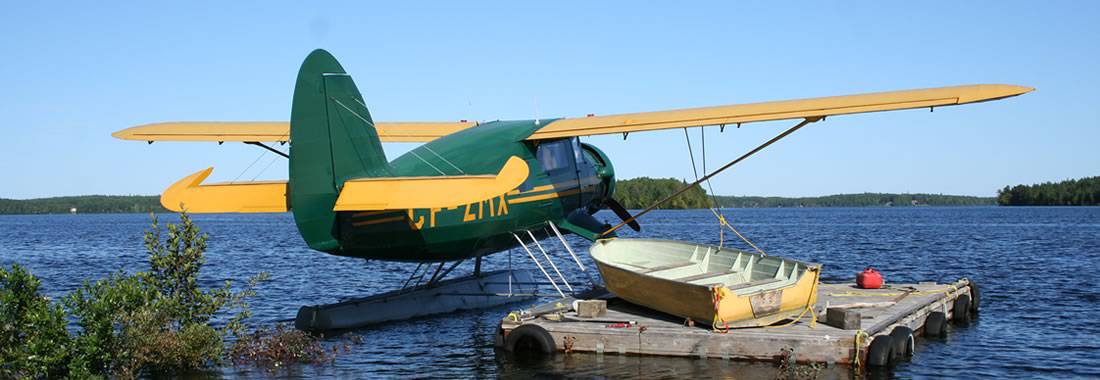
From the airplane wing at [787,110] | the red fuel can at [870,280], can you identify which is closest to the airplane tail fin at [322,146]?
the airplane wing at [787,110]

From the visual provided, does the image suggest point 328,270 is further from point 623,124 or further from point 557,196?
point 623,124

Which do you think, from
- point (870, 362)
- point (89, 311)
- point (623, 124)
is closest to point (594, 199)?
point (623, 124)

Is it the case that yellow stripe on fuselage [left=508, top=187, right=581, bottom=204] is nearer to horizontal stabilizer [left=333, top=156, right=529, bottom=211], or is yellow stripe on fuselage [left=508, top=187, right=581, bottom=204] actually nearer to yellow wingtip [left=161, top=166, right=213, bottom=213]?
horizontal stabilizer [left=333, top=156, right=529, bottom=211]

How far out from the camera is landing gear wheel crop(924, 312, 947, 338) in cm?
1512

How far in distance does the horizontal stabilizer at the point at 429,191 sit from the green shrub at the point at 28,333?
11.2ft

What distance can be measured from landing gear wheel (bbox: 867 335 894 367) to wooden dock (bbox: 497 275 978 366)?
5 centimetres

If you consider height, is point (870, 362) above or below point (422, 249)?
below

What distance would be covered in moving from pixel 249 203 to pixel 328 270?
17.5 meters

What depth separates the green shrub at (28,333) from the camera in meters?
10.0

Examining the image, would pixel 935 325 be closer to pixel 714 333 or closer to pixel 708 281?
pixel 708 281

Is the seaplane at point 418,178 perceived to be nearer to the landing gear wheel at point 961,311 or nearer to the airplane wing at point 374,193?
the airplane wing at point 374,193

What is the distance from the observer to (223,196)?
13.2 m

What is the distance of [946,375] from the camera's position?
41.0 feet

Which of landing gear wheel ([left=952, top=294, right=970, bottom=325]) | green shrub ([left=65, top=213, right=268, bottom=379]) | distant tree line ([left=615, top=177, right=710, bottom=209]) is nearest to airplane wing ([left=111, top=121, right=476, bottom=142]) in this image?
green shrub ([left=65, top=213, right=268, bottom=379])
